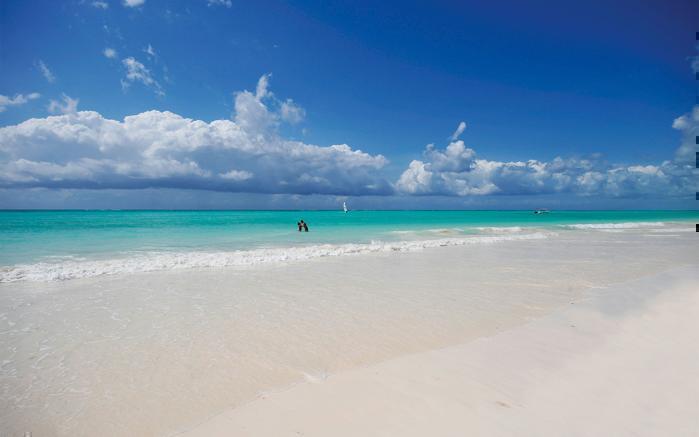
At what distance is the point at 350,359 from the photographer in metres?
5.25

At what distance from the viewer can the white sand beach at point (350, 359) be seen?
372 cm

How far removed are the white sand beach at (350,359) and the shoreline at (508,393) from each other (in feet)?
0.07

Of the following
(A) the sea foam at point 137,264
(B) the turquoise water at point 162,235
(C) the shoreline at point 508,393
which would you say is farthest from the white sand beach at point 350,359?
(B) the turquoise water at point 162,235

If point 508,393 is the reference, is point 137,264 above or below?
above

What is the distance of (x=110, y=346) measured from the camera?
583 centimetres

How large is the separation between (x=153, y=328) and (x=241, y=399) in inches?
144

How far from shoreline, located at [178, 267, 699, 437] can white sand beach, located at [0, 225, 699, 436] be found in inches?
0.9

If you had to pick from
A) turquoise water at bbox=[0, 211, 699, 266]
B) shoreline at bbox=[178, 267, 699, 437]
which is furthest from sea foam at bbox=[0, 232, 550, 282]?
shoreline at bbox=[178, 267, 699, 437]

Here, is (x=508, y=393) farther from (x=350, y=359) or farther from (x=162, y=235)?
(x=162, y=235)

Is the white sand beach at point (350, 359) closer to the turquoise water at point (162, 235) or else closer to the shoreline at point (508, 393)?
the shoreline at point (508, 393)

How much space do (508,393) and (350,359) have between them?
2.25 m

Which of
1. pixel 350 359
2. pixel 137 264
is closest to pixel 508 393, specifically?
pixel 350 359

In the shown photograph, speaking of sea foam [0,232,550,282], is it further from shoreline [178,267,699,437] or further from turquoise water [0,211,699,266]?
shoreline [178,267,699,437]

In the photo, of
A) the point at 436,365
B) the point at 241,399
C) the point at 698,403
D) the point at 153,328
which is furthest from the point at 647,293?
the point at 153,328
